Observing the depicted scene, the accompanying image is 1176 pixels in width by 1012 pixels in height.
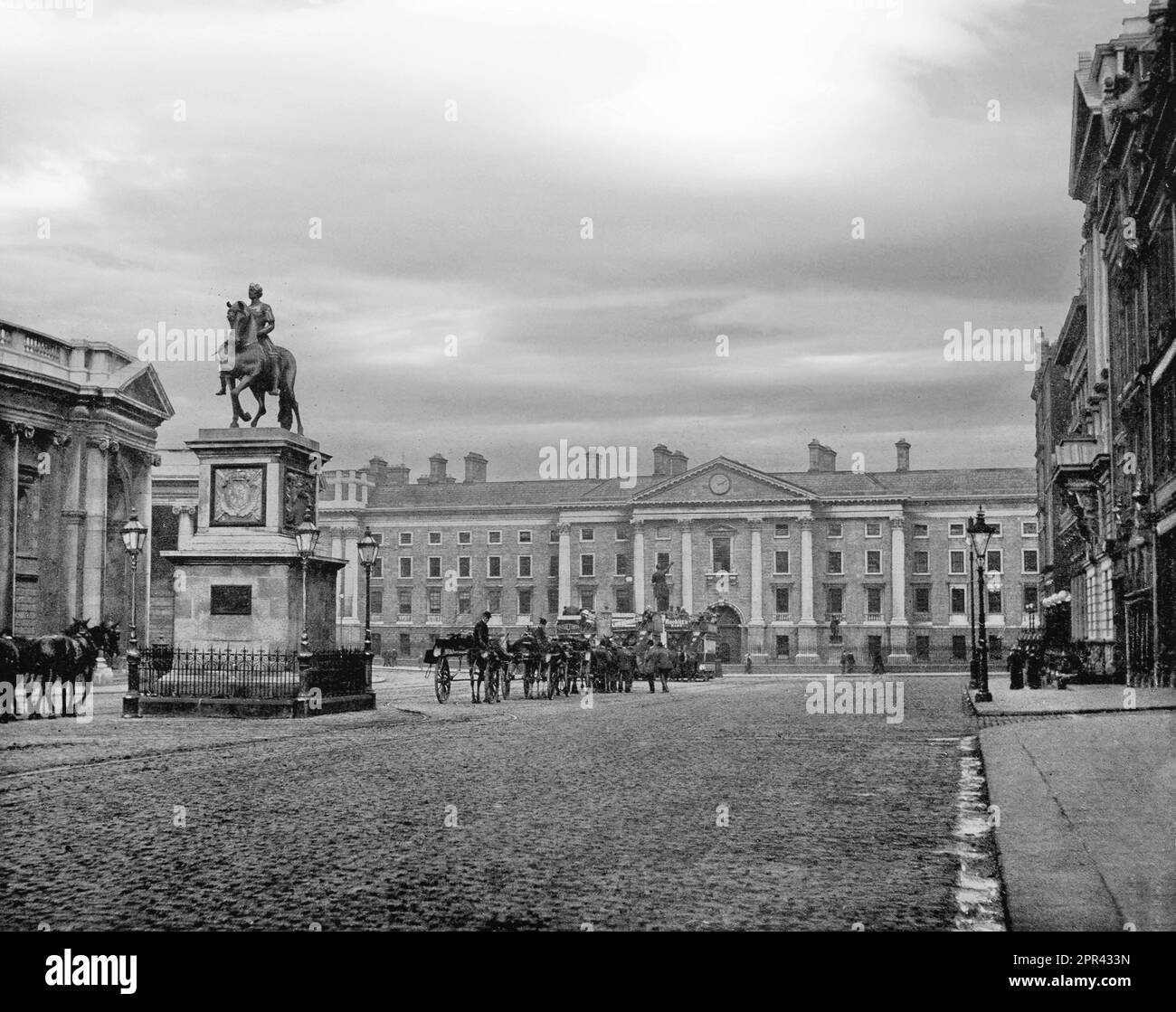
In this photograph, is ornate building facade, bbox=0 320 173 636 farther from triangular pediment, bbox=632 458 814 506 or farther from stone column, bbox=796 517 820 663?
stone column, bbox=796 517 820 663

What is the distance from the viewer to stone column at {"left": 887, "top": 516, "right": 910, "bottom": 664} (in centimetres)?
10550

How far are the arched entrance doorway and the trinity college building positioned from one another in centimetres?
12

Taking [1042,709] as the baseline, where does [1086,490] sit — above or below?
above

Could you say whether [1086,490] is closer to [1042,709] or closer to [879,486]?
[1042,709]

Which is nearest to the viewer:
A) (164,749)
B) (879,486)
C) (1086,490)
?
(164,749)

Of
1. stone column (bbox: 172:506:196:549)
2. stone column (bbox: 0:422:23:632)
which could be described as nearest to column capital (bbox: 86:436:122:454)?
stone column (bbox: 172:506:196:549)

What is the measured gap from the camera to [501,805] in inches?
440

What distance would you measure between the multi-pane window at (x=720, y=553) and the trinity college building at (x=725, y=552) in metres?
0.10

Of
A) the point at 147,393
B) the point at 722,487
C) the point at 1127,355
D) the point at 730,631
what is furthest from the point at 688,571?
the point at 1127,355

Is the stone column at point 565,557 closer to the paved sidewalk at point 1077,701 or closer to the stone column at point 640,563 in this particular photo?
the stone column at point 640,563

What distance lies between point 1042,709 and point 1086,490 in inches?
791

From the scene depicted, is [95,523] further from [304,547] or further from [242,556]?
[304,547]

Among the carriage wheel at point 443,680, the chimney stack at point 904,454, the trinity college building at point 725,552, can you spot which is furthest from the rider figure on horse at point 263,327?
the chimney stack at point 904,454
